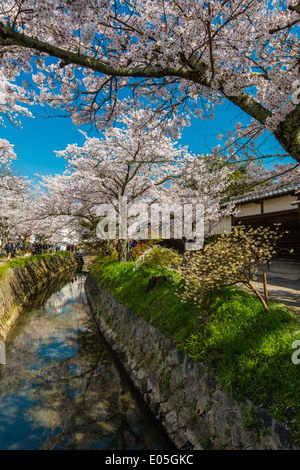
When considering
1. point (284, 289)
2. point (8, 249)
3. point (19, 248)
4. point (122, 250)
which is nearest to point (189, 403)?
point (284, 289)

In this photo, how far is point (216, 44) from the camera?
15.0 ft

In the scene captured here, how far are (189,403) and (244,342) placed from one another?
5.07ft

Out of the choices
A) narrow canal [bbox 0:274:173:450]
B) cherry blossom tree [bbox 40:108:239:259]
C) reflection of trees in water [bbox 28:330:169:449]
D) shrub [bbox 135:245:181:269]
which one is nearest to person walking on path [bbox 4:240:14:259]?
cherry blossom tree [bbox 40:108:239:259]

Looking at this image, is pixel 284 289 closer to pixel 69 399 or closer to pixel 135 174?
pixel 69 399

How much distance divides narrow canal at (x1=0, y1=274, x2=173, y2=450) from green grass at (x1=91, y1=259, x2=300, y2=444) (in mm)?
1817

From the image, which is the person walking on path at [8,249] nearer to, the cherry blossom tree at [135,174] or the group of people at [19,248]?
the group of people at [19,248]

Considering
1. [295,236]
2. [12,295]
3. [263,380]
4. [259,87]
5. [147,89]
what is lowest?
[12,295]

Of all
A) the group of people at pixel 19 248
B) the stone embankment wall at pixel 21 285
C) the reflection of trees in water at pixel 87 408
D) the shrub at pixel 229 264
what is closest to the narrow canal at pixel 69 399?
the reflection of trees in water at pixel 87 408

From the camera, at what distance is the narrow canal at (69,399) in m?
4.64

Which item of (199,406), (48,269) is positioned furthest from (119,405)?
(48,269)

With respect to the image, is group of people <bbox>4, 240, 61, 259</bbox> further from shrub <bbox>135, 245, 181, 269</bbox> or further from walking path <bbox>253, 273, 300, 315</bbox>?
walking path <bbox>253, 273, 300, 315</bbox>

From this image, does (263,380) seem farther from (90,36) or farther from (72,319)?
(72,319)

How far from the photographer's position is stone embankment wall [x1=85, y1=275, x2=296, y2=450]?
3.18 m

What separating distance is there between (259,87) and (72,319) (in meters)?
11.8
